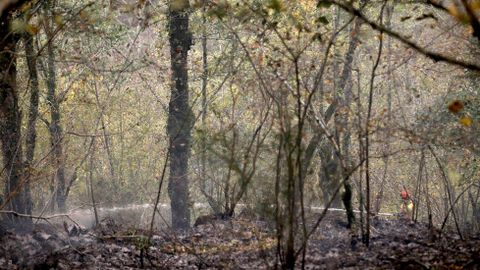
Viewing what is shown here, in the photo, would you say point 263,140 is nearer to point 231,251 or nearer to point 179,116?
point 231,251

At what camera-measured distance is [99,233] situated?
26.5 ft

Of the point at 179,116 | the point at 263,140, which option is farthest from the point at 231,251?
the point at 179,116

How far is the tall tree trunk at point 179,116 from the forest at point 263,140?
0.03 meters

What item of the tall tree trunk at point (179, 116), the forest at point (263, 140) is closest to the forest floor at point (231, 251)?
the forest at point (263, 140)

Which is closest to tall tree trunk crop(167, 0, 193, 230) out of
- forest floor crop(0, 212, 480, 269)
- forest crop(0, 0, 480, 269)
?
forest crop(0, 0, 480, 269)

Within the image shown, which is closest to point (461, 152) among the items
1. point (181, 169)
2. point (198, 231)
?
point (181, 169)

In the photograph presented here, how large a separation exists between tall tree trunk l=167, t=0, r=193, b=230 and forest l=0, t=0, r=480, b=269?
1.3 inches

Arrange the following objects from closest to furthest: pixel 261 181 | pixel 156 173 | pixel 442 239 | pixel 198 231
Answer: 1. pixel 261 181
2. pixel 442 239
3. pixel 198 231
4. pixel 156 173

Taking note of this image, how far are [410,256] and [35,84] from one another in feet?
27.4

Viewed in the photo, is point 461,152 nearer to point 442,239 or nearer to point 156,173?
point 442,239

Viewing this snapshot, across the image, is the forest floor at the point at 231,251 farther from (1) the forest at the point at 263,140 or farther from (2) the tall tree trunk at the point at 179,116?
(2) the tall tree trunk at the point at 179,116

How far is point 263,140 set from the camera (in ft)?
19.1

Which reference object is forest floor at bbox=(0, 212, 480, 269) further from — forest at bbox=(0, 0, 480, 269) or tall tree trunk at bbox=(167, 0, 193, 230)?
tall tree trunk at bbox=(167, 0, 193, 230)

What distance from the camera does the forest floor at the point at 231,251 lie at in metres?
5.17
